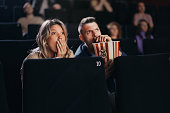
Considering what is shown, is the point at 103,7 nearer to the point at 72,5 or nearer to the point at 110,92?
the point at 72,5

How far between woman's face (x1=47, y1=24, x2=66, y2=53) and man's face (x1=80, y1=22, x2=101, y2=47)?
8cm

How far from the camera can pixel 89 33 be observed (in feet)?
2.40

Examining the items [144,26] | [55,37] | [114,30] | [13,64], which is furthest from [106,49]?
[144,26]

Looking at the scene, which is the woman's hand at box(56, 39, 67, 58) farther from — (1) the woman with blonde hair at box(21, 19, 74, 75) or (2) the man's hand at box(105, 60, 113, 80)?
(2) the man's hand at box(105, 60, 113, 80)

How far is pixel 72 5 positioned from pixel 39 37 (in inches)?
74.0

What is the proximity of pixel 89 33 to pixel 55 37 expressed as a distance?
11 centimetres

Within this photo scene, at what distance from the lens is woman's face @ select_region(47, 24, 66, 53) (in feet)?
2.13

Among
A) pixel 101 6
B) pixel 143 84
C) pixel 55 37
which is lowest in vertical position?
pixel 143 84

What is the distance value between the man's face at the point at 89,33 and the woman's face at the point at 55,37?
8 centimetres

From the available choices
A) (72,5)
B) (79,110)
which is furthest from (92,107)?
(72,5)

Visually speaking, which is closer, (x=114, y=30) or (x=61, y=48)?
(x=61, y=48)

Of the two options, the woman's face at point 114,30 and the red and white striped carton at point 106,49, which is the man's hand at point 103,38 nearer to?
the red and white striped carton at point 106,49

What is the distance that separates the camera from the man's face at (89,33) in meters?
0.72

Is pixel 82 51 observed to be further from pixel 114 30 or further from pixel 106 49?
pixel 114 30
